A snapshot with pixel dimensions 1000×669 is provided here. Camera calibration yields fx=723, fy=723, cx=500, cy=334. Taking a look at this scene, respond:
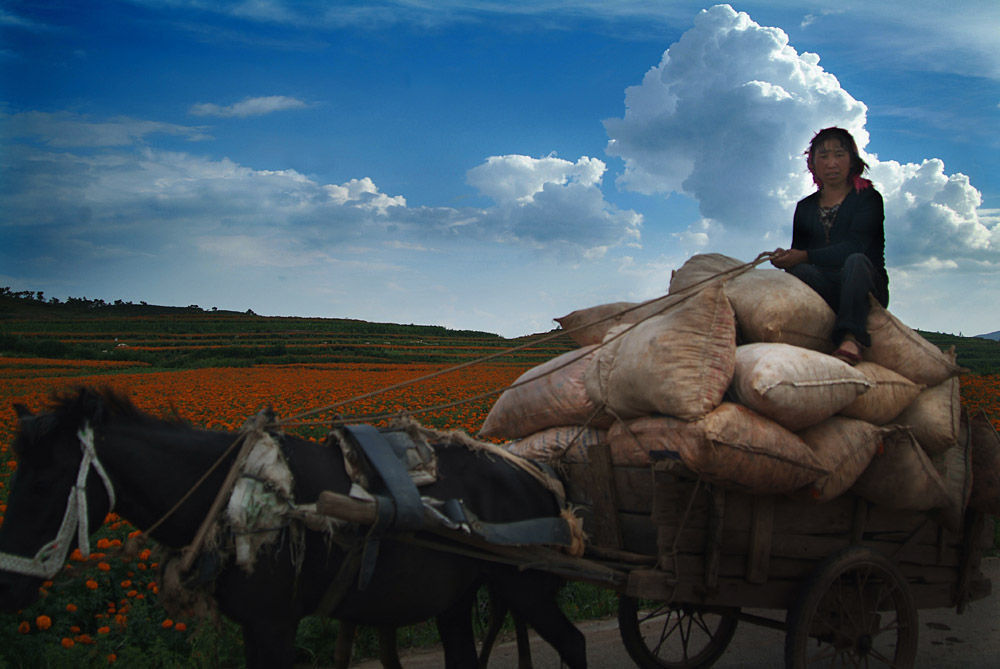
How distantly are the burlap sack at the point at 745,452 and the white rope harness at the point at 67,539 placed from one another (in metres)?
2.48

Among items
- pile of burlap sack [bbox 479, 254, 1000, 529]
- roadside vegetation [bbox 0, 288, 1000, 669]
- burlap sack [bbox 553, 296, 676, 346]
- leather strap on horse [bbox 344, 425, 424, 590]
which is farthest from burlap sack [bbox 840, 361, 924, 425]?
leather strap on horse [bbox 344, 425, 424, 590]

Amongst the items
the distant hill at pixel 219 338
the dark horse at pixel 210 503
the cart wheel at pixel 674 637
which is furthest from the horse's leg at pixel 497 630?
the distant hill at pixel 219 338

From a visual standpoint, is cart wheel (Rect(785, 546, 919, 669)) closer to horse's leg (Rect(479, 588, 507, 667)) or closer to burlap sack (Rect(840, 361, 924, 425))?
burlap sack (Rect(840, 361, 924, 425))

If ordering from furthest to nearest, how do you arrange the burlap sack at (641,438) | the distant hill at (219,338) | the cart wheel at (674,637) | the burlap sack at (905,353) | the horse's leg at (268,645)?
the distant hill at (219,338) < the cart wheel at (674,637) < the burlap sack at (905,353) < the burlap sack at (641,438) < the horse's leg at (268,645)

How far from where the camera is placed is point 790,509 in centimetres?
371

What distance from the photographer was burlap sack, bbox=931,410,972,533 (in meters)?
4.01

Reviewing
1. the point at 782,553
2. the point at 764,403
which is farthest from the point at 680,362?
the point at 782,553

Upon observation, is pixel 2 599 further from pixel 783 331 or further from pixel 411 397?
pixel 411 397

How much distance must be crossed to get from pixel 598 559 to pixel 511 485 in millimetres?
631

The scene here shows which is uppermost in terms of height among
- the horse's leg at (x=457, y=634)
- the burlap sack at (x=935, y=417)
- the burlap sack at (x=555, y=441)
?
the burlap sack at (x=935, y=417)

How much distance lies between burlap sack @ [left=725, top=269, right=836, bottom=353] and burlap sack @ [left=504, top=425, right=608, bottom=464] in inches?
40.1

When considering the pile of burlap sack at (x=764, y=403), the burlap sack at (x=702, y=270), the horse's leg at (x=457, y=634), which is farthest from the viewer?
the burlap sack at (x=702, y=270)

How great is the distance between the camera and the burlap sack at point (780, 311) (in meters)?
3.91

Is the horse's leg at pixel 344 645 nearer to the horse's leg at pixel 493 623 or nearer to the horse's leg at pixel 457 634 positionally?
the horse's leg at pixel 457 634
